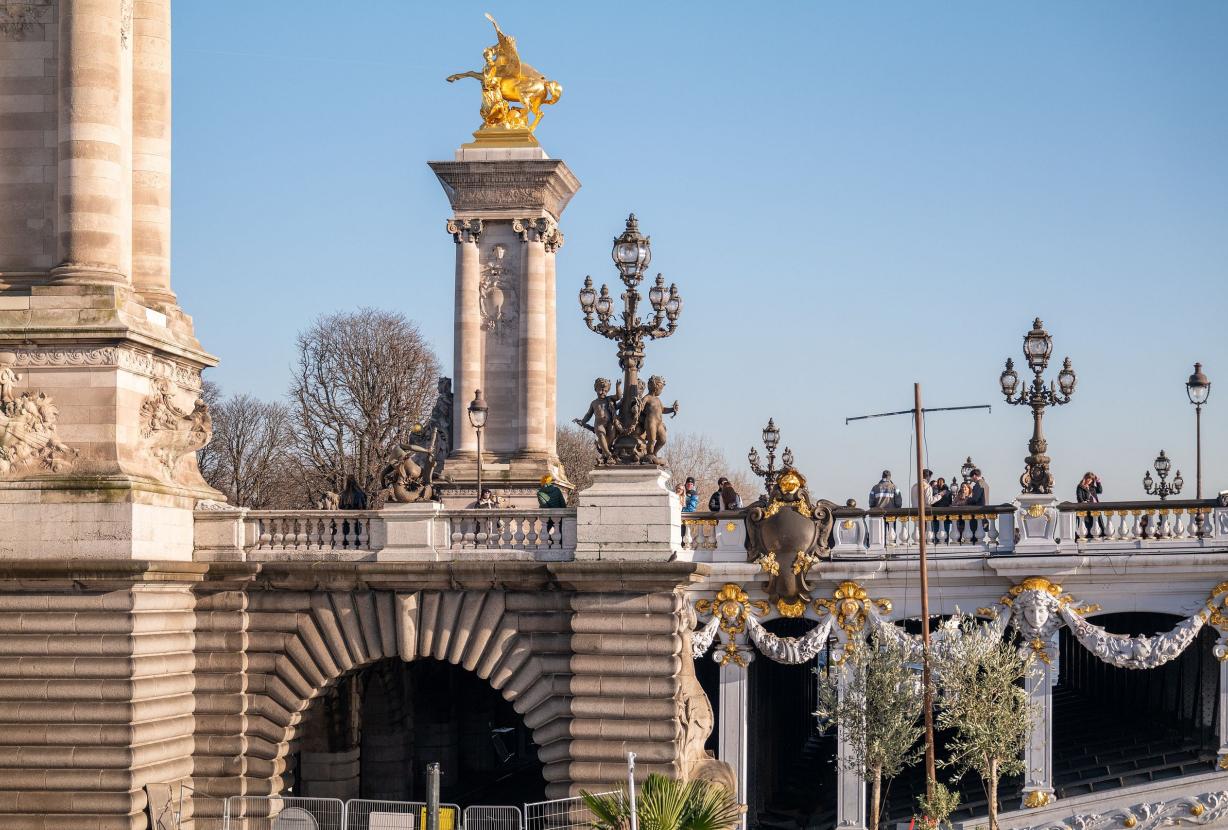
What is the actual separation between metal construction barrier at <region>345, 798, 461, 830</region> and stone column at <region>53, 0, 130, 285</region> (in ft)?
29.3

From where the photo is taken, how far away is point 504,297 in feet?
160

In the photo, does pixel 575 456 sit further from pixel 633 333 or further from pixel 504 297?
pixel 633 333

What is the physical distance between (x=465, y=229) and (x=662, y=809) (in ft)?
83.7

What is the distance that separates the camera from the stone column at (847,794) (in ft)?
114

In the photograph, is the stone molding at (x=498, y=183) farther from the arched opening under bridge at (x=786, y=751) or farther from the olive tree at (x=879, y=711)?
the olive tree at (x=879, y=711)

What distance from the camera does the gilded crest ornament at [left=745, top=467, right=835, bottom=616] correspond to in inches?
1366

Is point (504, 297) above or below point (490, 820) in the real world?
above

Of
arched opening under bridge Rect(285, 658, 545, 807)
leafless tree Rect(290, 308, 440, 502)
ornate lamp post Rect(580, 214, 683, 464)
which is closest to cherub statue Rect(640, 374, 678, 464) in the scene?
ornate lamp post Rect(580, 214, 683, 464)

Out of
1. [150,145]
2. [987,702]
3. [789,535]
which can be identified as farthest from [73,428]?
[987,702]

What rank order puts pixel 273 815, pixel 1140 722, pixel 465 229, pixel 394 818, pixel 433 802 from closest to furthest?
1. pixel 433 802
2. pixel 394 818
3. pixel 273 815
4. pixel 1140 722
5. pixel 465 229

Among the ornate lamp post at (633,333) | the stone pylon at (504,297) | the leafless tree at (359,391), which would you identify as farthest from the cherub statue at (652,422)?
the leafless tree at (359,391)

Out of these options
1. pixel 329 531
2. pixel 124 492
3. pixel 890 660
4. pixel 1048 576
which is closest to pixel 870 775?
pixel 890 660

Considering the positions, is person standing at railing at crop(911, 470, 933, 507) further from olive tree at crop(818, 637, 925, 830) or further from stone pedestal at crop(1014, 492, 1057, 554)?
olive tree at crop(818, 637, 925, 830)

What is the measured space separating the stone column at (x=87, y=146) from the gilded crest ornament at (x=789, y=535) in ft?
39.4
